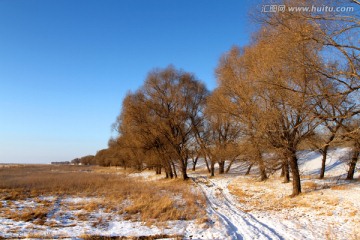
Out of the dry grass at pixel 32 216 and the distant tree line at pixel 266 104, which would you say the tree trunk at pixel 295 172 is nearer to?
the distant tree line at pixel 266 104

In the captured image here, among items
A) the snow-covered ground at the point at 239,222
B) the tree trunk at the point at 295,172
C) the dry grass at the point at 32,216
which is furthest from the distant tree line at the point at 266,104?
the dry grass at the point at 32,216

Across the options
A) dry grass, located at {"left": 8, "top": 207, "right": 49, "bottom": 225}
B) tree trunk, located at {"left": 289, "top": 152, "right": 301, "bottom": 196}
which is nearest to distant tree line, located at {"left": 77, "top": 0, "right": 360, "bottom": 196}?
tree trunk, located at {"left": 289, "top": 152, "right": 301, "bottom": 196}

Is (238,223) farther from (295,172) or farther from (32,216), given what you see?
(32,216)

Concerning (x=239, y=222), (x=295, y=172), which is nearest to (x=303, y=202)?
(x=295, y=172)

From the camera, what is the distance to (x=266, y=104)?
12727 millimetres

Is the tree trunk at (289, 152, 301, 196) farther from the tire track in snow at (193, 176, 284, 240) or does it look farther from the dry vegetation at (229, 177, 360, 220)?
the tire track in snow at (193, 176, 284, 240)

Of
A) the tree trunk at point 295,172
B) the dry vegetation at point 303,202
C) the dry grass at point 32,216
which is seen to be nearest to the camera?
the dry vegetation at point 303,202

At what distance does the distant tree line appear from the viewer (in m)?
7.04

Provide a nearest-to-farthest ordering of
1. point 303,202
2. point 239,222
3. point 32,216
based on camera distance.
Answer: point 239,222 → point 32,216 → point 303,202

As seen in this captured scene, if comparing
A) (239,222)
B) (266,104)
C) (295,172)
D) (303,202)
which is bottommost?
(239,222)

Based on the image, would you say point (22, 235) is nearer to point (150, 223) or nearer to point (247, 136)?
point (150, 223)

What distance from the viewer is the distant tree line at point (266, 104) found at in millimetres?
7039

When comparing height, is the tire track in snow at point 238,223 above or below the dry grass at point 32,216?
below

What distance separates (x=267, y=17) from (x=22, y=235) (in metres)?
9.68
